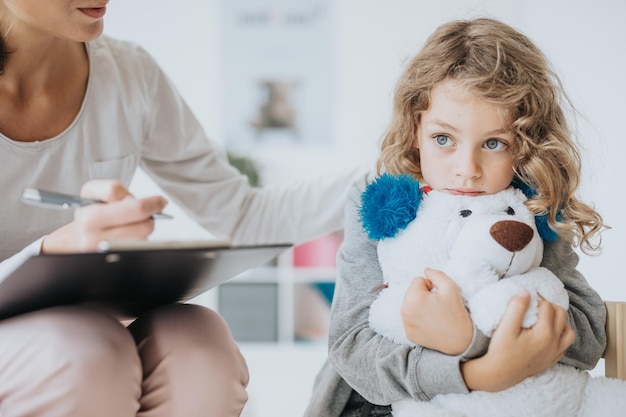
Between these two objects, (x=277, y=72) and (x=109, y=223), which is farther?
(x=277, y=72)

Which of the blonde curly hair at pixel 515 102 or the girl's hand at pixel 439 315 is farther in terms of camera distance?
the blonde curly hair at pixel 515 102

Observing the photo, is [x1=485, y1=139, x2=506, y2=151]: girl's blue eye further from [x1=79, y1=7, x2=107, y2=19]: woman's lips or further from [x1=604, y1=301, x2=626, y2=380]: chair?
[x1=79, y1=7, x2=107, y2=19]: woman's lips

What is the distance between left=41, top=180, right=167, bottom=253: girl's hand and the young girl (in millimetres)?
338

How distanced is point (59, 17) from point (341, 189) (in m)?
0.63

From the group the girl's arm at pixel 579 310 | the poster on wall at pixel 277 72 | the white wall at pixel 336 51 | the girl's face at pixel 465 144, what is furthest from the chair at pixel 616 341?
the poster on wall at pixel 277 72

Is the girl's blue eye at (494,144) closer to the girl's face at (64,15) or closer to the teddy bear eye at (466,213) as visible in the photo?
the teddy bear eye at (466,213)

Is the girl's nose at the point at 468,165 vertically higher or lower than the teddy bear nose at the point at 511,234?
higher

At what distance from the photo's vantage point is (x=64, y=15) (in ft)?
3.71

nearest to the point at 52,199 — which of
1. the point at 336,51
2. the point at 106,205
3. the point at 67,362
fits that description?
the point at 106,205

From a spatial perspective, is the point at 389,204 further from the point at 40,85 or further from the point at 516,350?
the point at 40,85

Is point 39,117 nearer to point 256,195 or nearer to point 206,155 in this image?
point 206,155

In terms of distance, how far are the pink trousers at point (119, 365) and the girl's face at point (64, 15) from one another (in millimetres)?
419

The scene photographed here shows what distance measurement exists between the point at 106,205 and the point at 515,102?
56 cm

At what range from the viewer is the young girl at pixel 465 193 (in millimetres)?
940
